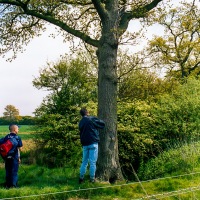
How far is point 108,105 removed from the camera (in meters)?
12.2

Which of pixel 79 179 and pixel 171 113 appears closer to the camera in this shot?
pixel 79 179

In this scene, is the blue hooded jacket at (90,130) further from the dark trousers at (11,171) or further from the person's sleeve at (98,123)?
the dark trousers at (11,171)

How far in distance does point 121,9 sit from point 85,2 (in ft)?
5.05

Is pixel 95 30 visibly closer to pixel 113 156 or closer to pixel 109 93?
pixel 109 93

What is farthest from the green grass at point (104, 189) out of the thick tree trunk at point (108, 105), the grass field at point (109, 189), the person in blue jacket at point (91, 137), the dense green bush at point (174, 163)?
the dense green bush at point (174, 163)

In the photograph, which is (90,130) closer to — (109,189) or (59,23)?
(109,189)

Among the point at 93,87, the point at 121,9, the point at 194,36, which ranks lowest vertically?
the point at 93,87

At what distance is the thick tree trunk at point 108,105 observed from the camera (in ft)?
39.6

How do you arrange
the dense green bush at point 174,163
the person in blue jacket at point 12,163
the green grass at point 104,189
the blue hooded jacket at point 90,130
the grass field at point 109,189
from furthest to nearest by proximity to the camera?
the dense green bush at point 174,163 < the person in blue jacket at point 12,163 < the blue hooded jacket at point 90,130 < the green grass at point 104,189 < the grass field at point 109,189

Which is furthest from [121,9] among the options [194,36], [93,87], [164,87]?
[194,36]

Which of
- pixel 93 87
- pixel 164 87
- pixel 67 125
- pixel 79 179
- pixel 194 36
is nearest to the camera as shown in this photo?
pixel 79 179

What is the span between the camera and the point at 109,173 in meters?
12.0

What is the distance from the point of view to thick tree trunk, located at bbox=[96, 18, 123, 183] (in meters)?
12.1

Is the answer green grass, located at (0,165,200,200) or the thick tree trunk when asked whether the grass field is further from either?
the thick tree trunk
